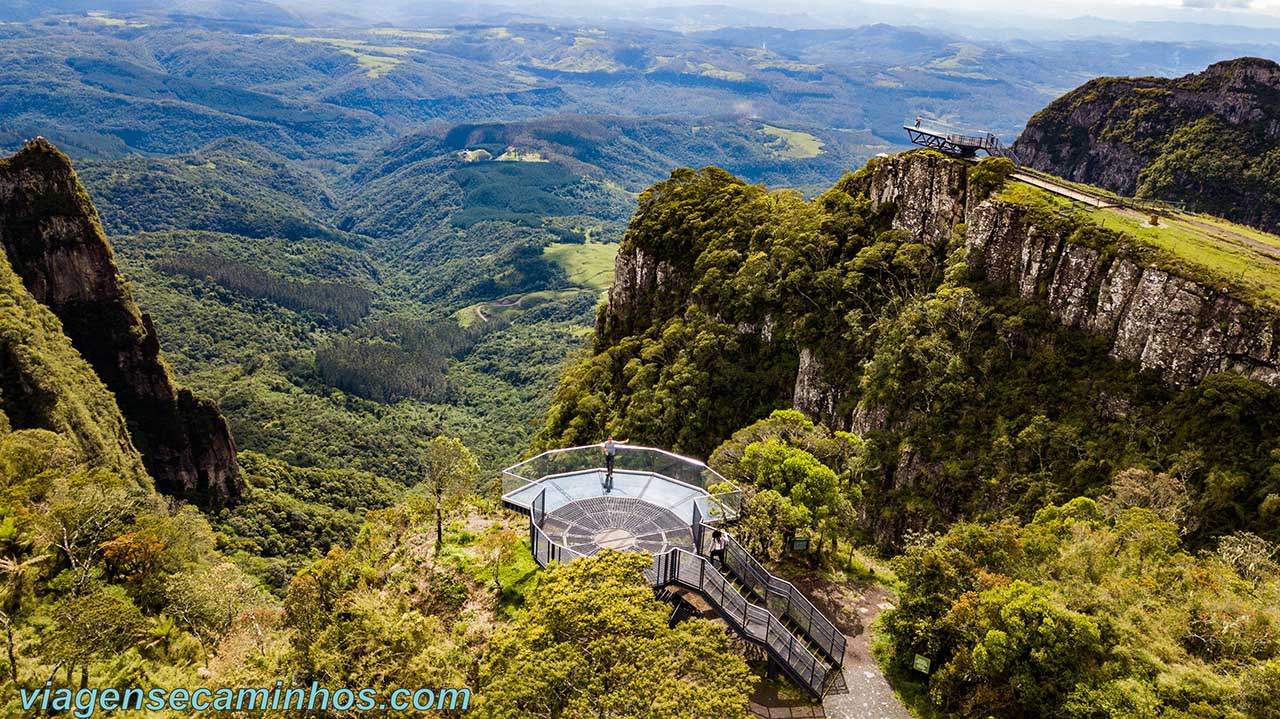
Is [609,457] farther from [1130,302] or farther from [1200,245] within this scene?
[1200,245]

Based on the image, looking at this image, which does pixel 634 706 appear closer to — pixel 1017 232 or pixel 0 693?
pixel 0 693

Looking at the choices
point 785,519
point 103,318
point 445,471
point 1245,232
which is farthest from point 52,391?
point 1245,232

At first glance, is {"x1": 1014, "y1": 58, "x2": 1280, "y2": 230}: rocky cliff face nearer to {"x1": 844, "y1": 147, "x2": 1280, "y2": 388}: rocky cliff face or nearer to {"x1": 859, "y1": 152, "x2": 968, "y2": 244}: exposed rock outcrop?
{"x1": 859, "y1": 152, "x2": 968, "y2": 244}: exposed rock outcrop

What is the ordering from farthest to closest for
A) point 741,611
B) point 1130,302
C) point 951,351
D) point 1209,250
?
point 951,351 → point 1209,250 → point 1130,302 → point 741,611

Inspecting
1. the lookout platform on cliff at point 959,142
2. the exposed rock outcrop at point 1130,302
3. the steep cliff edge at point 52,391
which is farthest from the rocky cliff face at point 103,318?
the exposed rock outcrop at point 1130,302

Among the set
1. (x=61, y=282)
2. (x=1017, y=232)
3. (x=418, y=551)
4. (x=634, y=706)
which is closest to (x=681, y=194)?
(x=1017, y=232)

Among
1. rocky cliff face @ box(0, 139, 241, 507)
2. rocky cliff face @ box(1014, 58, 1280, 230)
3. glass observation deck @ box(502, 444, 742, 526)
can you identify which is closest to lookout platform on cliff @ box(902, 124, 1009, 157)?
glass observation deck @ box(502, 444, 742, 526)

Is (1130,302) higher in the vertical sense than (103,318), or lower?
higher
